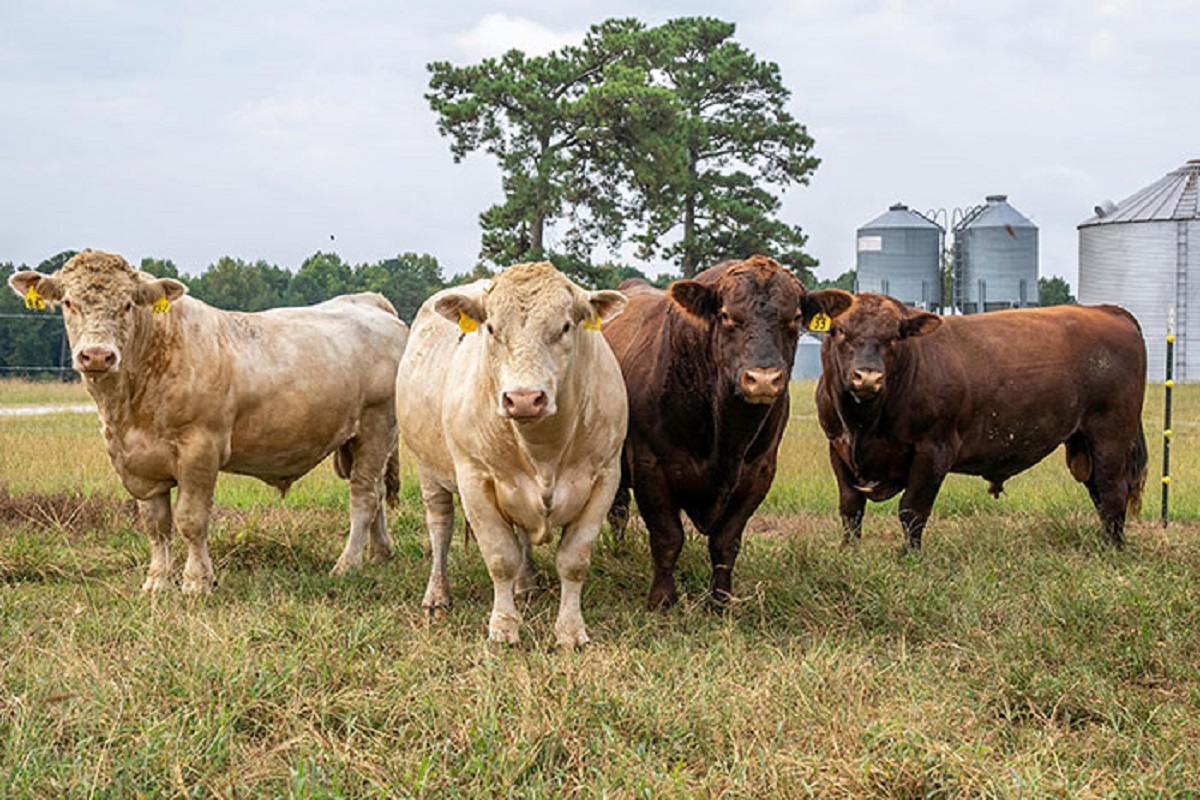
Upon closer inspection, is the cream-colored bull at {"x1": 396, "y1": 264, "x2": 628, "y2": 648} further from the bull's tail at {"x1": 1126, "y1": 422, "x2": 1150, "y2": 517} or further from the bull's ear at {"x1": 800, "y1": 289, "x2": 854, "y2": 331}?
the bull's tail at {"x1": 1126, "y1": 422, "x2": 1150, "y2": 517}

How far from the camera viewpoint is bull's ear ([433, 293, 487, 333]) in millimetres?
5094

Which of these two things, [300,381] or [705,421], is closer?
[705,421]

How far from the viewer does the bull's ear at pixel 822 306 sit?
599cm

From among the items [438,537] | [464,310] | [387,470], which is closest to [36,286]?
[438,537]

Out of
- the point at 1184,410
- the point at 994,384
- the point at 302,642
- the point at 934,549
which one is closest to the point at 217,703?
the point at 302,642

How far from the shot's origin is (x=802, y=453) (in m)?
14.1

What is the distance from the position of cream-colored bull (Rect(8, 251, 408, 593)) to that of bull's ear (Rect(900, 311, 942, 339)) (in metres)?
3.43

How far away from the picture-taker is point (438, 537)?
6.26m

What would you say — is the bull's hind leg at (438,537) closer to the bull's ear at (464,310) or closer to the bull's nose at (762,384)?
the bull's ear at (464,310)

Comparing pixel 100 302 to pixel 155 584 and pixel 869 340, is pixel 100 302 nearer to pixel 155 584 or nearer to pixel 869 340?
pixel 155 584

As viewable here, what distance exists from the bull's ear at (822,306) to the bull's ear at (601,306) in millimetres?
1180

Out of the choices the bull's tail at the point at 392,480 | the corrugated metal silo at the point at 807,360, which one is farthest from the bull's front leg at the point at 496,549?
the corrugated metal silo at the point at 807,360

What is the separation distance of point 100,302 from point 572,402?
2566 millimetres

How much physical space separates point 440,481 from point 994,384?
406cm
